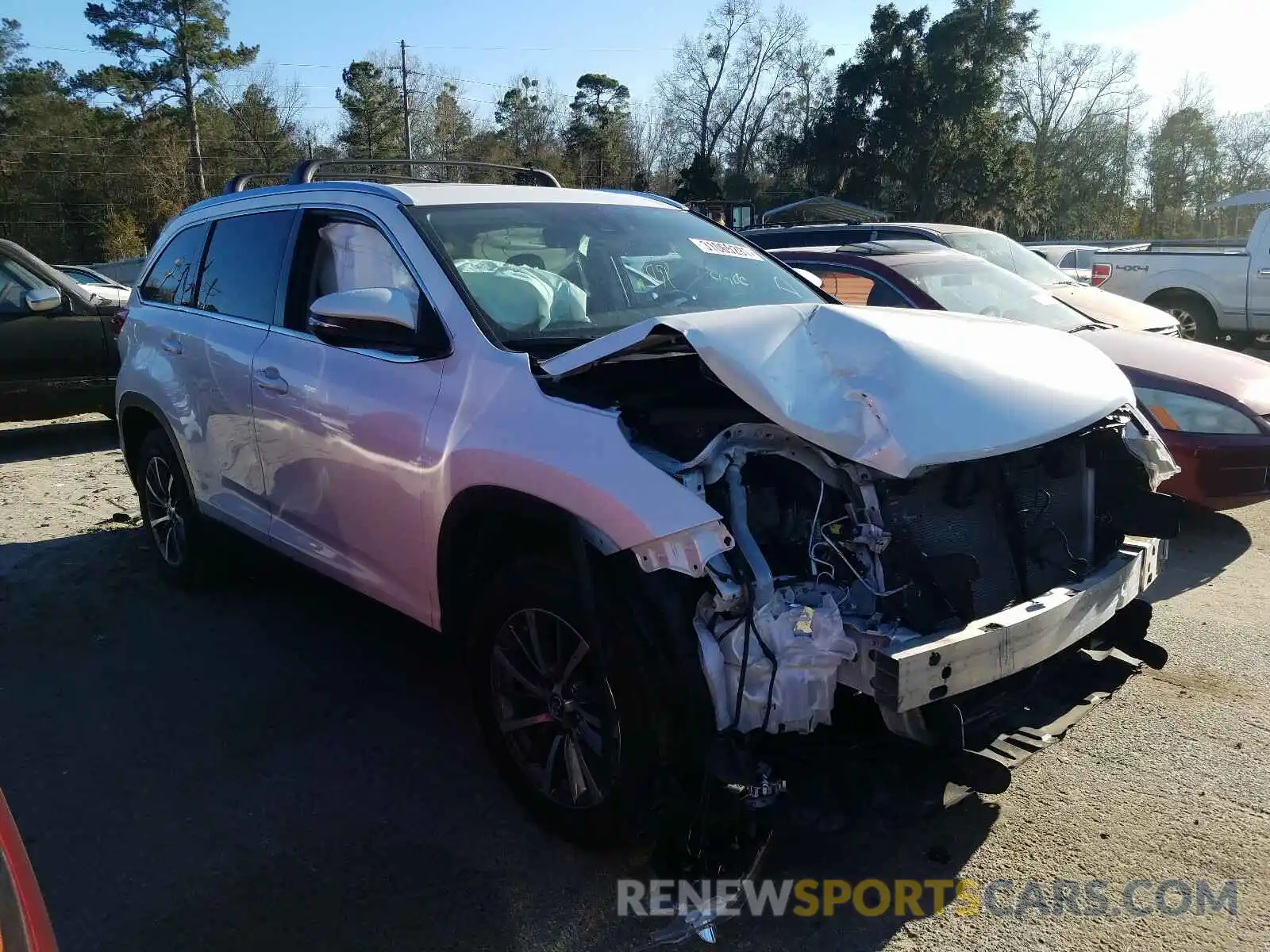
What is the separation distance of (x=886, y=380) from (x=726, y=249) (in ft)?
6.16

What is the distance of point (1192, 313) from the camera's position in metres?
13.3

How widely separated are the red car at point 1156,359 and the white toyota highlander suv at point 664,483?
7.83 feet

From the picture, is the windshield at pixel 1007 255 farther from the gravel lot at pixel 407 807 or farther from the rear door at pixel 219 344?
the rear door at pixel 219 344

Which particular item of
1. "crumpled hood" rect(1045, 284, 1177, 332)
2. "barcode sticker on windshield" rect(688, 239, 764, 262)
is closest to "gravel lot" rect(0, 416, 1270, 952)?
"barcode sticker on windshield" rect(688, 239, 764, 262)

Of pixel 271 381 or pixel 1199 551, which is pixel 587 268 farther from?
pixel 1199 551

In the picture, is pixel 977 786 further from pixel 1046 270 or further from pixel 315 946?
pixel 1046 270

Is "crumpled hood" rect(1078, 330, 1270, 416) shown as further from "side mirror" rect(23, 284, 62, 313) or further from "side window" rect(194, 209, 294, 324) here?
"side mirror" rect(23, 284, 62, 313)

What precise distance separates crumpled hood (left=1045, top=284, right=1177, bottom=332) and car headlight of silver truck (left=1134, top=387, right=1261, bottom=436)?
2073mm

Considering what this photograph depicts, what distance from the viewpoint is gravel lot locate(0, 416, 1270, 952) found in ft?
Result: 8.96

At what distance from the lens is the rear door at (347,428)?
3.46m

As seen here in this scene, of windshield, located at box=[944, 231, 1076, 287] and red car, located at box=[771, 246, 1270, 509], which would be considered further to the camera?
windshield, located at box=[944, 231, 1076, 287]

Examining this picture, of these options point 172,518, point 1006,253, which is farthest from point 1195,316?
point 172,518

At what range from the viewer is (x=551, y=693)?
298 cm

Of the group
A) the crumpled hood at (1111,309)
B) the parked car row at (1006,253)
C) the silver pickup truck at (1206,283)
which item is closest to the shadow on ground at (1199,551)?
the parked car row at (1006,253)
